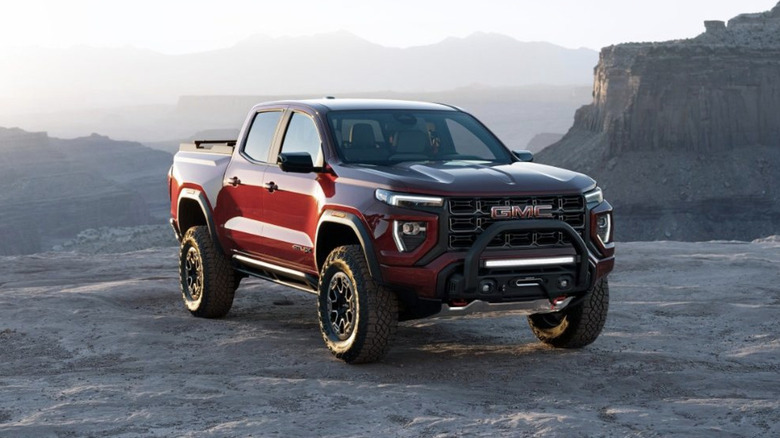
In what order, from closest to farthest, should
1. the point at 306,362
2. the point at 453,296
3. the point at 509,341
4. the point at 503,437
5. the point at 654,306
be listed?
1. the point at 503,437
2. the point at 453,296
3. the point at 306,362
4. the point at 509,341
5. the point at 654,306

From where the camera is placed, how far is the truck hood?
732 cm

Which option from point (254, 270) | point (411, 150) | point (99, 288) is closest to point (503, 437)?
point (411, 150)

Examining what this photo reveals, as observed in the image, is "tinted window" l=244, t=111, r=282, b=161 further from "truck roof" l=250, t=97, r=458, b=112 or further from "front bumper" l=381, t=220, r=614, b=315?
"front bumper" l=381, t=220, r=614, b=315

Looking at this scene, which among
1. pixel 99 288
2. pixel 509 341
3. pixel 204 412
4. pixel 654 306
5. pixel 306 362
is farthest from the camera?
pixel 99 288

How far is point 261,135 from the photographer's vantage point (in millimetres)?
9531

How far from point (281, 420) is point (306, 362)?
1.84m

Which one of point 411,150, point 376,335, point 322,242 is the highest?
point 411,150

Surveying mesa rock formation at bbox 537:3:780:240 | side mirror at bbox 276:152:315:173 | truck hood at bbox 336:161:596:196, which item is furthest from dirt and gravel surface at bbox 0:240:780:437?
mesa rock formation at bbox 537:3:780:240

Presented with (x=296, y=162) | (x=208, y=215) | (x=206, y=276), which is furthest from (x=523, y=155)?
(x=206, y=276)

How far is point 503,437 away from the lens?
237 inches

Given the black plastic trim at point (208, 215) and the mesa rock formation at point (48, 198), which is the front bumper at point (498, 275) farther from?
the mesa rock formation at point (48, 198)

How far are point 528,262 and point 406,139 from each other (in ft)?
5.57

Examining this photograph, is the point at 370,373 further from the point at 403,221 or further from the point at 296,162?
the point at 296,162

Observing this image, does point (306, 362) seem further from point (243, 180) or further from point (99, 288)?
point (99, 288)
